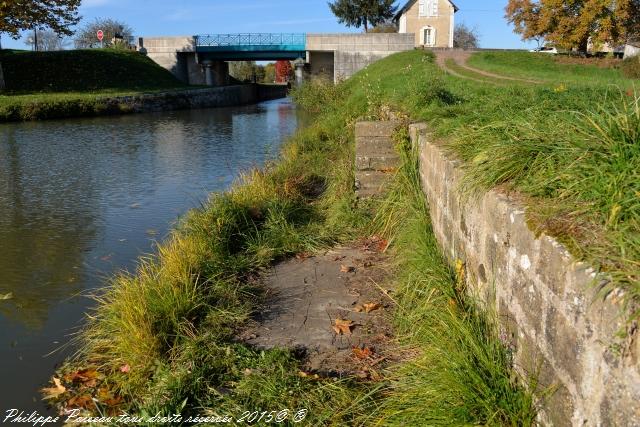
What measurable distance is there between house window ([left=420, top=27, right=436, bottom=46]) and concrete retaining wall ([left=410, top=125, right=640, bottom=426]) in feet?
187

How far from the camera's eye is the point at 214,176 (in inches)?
504

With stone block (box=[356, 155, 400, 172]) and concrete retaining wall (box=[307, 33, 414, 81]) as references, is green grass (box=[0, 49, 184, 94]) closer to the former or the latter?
Answer: concrete retaining wall (box=[307, 33, 414, 81])

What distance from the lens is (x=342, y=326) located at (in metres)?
4.61

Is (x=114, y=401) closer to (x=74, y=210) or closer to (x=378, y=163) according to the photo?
(x=378, y=163)

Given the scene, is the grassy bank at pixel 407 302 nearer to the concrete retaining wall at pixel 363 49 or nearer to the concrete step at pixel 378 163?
the concrete step at pixel 378 163

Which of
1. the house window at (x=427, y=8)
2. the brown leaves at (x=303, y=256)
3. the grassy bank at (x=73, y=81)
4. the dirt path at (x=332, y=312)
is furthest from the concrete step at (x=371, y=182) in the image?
the house window at (x=427, y=8)

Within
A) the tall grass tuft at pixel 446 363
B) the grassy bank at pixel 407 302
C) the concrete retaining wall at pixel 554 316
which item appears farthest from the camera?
the tall grass tuft at pixel 446 363

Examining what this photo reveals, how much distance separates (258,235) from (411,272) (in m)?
2.35

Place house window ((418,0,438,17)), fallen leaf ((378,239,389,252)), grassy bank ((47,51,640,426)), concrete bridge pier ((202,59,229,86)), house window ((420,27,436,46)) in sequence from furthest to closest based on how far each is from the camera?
1. house window ((420,27,436,46))
2. house window ((418,0,438,17))
3. concrete bridge pier ((202,59,229,86))
4. fallen leaf ((378,239,389,252))
5. grassy bank ((47,51,640,426))

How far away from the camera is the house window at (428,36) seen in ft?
188

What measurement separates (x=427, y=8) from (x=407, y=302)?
5705cm

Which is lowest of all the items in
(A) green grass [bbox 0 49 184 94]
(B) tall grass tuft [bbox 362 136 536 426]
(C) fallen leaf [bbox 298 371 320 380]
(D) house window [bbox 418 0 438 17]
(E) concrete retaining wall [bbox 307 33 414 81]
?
(C) fallen leaf [bbox 298 371 320 380]

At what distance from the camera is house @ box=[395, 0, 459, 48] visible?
2234 inches

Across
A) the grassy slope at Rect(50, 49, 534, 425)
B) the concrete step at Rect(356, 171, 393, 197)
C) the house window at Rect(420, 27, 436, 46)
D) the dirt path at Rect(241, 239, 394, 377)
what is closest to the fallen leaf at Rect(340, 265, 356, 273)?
the dirt path at Rect(241, 239, 394, 377)
